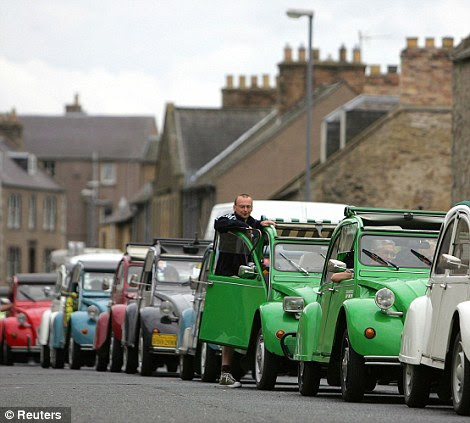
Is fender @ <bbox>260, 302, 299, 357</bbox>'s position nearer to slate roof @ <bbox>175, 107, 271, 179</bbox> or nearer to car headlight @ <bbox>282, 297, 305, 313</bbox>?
car headlight @ <bbox>282, 297, 305, 313</bbox>

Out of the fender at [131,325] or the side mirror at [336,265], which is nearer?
the side mirror at [336,265]

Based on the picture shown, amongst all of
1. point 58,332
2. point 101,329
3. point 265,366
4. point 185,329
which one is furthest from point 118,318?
point 265,366

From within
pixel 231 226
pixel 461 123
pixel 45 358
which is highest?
pixel 461 123

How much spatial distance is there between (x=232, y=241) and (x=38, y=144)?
128081 millimetres

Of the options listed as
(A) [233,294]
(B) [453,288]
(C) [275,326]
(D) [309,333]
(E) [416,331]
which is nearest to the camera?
(B) [453,288]

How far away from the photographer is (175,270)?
25.1 m

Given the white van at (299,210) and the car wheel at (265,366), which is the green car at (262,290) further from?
the white van at (299,210)

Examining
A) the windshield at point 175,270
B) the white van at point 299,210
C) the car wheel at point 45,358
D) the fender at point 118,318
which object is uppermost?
the white van at point 299,210

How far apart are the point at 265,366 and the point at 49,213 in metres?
118

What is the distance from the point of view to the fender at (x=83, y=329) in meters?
28.7

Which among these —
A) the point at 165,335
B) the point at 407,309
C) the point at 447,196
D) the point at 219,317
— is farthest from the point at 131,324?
the point at 447,196

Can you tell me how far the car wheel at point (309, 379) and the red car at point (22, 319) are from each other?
1665 cm

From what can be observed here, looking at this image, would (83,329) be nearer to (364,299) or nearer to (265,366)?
(265,366)

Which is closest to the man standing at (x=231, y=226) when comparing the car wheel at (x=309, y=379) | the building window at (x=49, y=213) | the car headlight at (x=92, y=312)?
the car wheel at (x=309, y=379)
